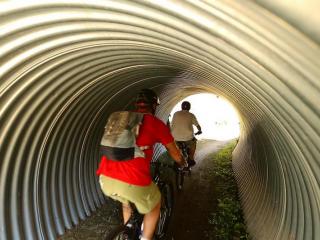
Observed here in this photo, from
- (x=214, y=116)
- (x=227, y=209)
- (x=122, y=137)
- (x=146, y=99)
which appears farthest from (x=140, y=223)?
(x=214, y=116)

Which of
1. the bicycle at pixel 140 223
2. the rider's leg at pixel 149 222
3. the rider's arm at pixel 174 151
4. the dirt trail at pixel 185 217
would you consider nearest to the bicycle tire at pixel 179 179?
the dirt trail at pixel 185 217

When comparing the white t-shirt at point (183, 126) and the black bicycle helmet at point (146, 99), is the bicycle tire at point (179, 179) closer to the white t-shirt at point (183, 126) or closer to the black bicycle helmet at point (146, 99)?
the white t-shirt at point (183, 126)

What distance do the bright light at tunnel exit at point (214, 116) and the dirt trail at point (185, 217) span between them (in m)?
12.0

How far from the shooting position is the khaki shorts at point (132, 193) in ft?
14.3

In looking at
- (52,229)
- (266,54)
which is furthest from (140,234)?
(266,54)

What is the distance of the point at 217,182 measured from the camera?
961 centimetres

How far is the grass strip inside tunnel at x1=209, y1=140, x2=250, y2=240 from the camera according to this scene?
641 centimetres

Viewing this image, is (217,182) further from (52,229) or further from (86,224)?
(52,229)

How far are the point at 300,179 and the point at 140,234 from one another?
217 cm

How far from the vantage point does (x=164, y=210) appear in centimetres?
575

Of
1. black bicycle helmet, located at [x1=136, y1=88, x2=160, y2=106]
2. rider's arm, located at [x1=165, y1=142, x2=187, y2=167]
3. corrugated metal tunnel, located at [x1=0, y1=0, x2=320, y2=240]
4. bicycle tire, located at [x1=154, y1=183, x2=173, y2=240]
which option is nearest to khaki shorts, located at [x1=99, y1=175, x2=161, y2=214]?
rider's arm, located at [x1=165, y1=142, x2=187, y2=167]

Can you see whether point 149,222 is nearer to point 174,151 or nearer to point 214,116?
point 174,151

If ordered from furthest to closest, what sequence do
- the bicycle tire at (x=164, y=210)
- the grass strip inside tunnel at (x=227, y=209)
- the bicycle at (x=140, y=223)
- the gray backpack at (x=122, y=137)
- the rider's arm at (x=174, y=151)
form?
1. the grass strip inside tunnel at (x=227, y=209)
2. the bicycle tire at (x=164, y=210)
3. the rider's arm at (x=174, y=151)
4. the bicycle at (x=140, y=223)
5. the gray backpack at (x=122, y=137)

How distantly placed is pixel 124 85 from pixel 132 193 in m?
2.98
